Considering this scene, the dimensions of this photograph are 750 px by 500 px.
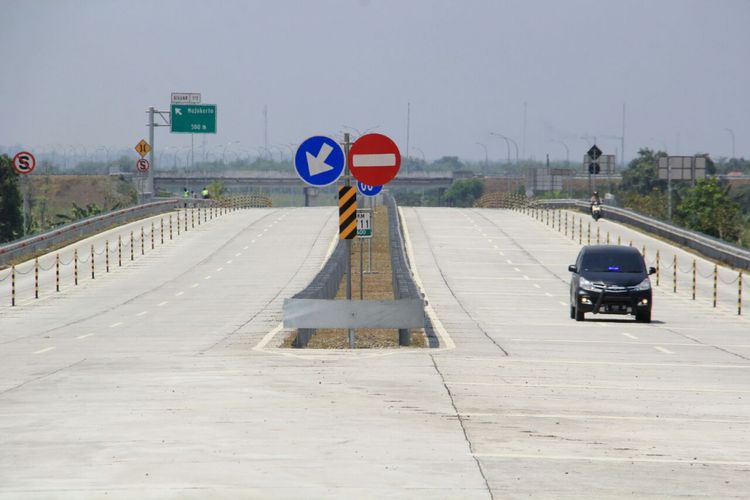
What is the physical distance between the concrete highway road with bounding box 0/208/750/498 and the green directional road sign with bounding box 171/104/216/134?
5672cm

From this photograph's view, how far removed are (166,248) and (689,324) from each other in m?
36.4

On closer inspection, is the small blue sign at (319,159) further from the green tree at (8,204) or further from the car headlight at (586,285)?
the green tree at (8,204)

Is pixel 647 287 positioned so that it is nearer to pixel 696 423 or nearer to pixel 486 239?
pixel 696 423

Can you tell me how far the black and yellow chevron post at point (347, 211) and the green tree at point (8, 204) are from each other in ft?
322

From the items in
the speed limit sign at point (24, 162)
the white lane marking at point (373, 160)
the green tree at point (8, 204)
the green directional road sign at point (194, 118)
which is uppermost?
the green directional road sign at point (194, 118)

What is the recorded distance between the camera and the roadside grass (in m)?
25.5

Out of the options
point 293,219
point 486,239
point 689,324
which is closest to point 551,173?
point 293,219

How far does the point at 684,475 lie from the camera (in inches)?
408

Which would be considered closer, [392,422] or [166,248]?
[392,422]

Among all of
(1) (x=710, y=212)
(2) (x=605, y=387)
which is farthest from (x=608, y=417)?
(1) (x=710, y=212)

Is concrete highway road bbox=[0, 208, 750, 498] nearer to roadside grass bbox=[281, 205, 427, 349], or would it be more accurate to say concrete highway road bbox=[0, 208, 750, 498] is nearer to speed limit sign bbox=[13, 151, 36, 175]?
roadside grass bbox=[281, 205, 427, 349]

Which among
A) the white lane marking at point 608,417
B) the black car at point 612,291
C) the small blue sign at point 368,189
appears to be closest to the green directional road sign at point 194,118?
the small blue sign at point 368,189

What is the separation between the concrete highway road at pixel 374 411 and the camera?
389 inches

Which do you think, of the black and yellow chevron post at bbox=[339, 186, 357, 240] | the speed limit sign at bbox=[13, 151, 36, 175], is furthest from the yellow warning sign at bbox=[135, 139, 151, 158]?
the black and yellow chevron post at bbox=[339, 186, 357, 240]
